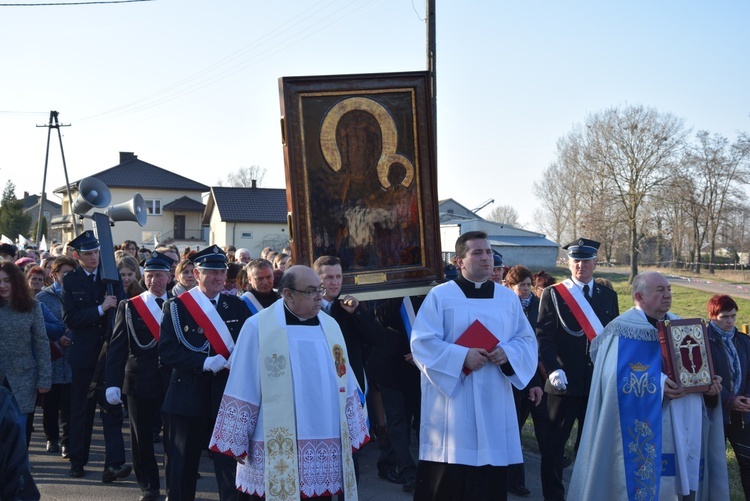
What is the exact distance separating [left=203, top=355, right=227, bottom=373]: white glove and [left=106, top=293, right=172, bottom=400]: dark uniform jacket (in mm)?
1310

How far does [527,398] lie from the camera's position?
25.1ft

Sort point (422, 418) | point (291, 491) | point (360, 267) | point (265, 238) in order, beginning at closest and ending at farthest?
point (291, 491)
point (422, 418)
point (360, 267)
point (265, 238)

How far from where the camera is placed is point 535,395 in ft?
21.3

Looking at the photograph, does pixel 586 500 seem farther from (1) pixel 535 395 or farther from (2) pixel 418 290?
(2) pixel 418 290

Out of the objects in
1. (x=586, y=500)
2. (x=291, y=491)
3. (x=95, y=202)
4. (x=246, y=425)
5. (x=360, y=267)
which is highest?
(x=95, y=202)

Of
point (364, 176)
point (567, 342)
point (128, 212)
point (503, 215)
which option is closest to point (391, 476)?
point (567, 342)

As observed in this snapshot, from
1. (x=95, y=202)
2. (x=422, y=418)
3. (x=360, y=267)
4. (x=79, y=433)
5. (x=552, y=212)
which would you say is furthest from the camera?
(x=552, y=212)

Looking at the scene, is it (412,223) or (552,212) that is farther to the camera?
(552,212)

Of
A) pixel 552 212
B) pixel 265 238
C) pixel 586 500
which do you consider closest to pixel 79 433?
pixel 586 500

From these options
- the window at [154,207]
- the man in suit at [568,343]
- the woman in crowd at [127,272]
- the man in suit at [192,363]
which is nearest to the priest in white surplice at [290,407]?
the man in suit at [192,363]

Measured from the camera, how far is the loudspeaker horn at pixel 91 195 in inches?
413

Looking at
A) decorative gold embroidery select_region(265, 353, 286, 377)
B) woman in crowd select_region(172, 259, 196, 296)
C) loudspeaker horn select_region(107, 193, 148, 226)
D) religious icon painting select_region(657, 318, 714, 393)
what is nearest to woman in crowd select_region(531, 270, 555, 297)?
religious icon painting select_region(657, 318, 714, 393)

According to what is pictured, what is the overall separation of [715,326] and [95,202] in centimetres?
758

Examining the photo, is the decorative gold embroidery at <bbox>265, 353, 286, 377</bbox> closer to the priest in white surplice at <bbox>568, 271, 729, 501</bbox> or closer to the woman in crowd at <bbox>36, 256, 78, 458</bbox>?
the priest in white surplice at <bbox>568, 271, 729, 501</bbox>
